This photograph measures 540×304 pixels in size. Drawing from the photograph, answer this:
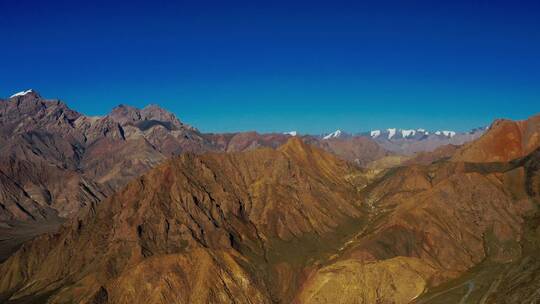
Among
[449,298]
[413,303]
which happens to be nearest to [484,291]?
[449,298]

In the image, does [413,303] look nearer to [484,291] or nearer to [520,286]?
[484,291]

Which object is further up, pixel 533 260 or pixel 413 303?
pixel 533 260

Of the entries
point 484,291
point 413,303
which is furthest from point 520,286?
point 413,303

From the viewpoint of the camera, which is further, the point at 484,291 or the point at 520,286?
the point at 484,291

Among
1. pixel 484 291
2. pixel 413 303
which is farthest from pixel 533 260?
pixel 413 303

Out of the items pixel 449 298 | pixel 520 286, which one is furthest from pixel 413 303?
pixel 520 286

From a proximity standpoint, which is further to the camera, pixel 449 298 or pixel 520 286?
pixel 449 298

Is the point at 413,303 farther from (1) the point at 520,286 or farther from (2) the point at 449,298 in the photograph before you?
(1) the point at 520,286

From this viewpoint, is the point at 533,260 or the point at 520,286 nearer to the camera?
the point at 520,286
